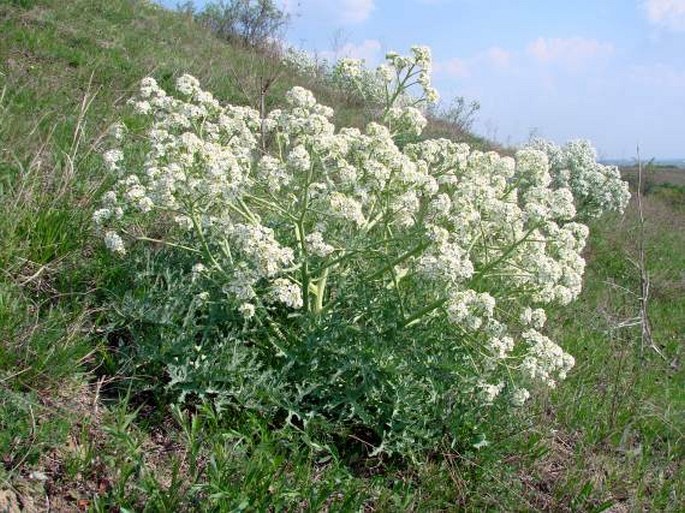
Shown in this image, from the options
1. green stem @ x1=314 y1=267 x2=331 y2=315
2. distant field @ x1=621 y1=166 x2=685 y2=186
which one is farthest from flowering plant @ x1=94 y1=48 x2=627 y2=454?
distant field @ x1=621 y1=166 x2=685 y2=186

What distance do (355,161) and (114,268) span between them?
153 centimetres

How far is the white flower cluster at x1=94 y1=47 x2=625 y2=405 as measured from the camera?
3.25 metres

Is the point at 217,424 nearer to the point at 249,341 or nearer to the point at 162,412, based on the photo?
the point at 162,412

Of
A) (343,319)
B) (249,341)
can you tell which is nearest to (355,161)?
(343,319)

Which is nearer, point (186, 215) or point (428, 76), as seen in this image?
point (186, 215)

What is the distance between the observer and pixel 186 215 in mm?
3658

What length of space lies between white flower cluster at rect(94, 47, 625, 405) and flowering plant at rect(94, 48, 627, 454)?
12mm

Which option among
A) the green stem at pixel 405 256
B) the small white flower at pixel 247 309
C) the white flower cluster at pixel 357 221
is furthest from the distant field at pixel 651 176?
the small white flower at pixel 247 309

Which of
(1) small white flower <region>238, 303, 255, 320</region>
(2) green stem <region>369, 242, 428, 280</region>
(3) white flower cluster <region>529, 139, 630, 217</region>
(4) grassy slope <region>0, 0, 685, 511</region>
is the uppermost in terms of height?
(3) white flower cluster <region>529, 139, 630, 217</region>

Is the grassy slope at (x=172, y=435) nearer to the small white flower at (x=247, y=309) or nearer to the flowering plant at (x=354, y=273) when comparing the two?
the flowering plant at (x=354, y=273)

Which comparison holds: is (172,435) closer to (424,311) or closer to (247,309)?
(247,309)

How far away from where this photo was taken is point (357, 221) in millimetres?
3521

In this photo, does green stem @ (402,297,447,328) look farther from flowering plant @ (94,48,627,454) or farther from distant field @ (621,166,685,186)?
distant field @ (621,166,685,186)

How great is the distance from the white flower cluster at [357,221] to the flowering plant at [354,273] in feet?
0.04
